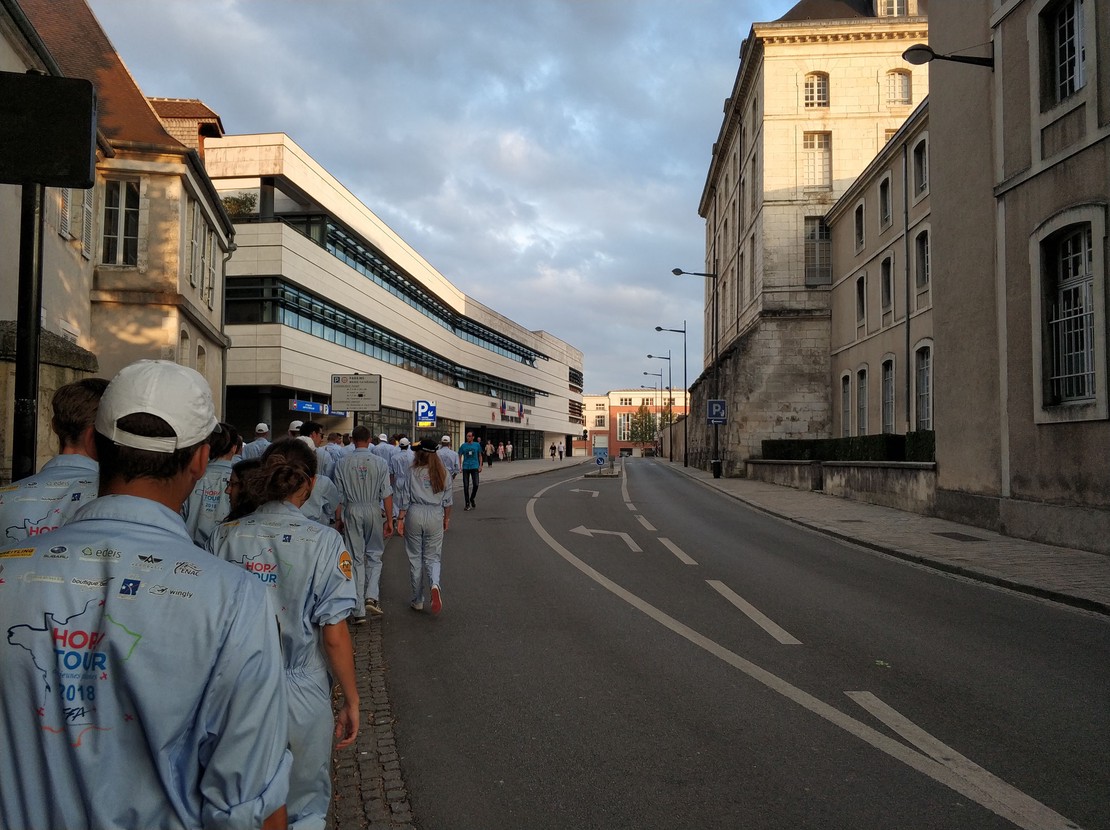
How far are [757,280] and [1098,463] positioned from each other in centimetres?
2889

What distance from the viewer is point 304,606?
299cm

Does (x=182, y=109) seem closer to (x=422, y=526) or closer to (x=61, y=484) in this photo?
(x=422, y=526)

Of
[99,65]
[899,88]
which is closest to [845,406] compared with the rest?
[899,88]

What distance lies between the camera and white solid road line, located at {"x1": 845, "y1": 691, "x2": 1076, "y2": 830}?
350 cm

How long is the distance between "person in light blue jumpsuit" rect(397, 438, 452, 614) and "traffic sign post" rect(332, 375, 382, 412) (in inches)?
661

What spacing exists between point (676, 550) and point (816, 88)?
33.6 metres

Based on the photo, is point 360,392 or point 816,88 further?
point 816,88

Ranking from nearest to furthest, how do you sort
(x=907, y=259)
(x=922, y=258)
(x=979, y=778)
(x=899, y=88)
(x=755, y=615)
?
(x=979, y=778), (x=755, y=615), (x=922, y=258), (x=907, y=259), (x=899, y=88)

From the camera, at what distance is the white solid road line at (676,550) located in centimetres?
1132

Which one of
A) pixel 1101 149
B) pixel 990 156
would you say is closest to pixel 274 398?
pixel 990 156

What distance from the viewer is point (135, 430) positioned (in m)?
1.59

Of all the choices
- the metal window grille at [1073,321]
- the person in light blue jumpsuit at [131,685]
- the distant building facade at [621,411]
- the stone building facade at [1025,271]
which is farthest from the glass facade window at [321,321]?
the distant building facade at [621,411]

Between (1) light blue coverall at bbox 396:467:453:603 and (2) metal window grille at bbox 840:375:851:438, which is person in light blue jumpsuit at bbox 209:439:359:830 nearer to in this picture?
(1) light blue coverall at bbox 396:467:453:603

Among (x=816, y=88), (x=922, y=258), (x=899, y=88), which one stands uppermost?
(x=816, y=88)
